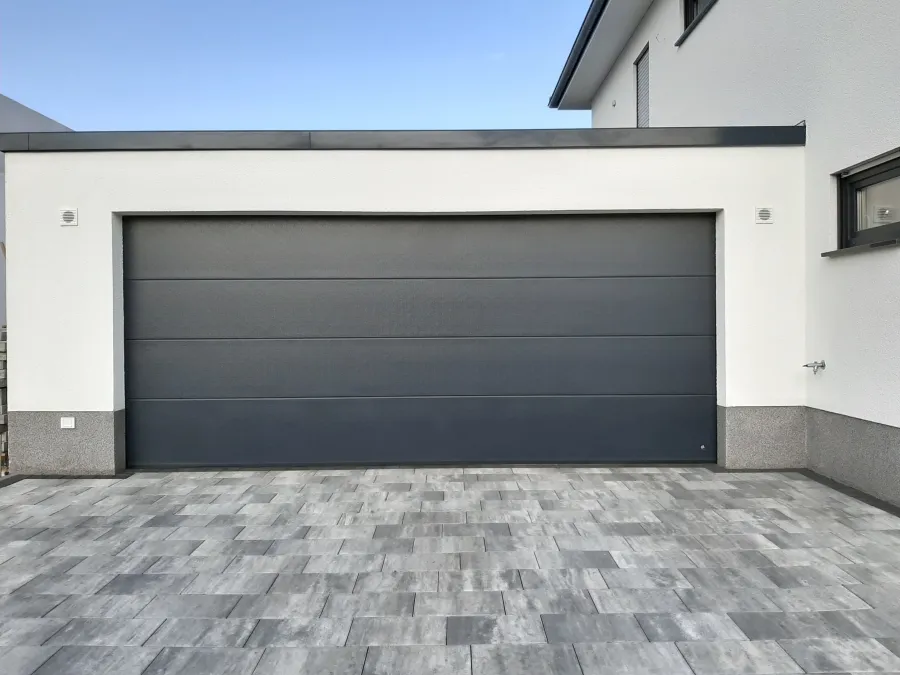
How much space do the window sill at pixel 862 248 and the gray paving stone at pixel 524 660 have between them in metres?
3.43

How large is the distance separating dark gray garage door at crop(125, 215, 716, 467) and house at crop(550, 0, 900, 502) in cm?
57

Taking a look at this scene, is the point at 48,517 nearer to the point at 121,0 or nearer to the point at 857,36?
the point at 857,36

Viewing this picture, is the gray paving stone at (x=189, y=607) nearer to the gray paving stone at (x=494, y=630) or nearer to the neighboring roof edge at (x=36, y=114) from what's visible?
the gray paving stone at (x=494, y=630)

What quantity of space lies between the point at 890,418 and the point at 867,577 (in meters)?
1.53

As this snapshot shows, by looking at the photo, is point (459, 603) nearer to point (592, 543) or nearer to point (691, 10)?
point (592, 543)

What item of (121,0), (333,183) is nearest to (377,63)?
(121,0)

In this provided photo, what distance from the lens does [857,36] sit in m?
3.95

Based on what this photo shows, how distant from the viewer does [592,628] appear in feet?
7.61

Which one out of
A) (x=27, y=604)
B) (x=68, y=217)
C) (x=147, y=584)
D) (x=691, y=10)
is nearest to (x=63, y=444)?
(x=68, y=217)

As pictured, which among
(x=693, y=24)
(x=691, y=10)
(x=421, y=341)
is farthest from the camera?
(x=691, y=10)

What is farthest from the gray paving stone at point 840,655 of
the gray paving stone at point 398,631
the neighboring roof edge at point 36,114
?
the neighboring roof edge at point 36,114

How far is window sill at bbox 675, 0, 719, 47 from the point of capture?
6.45 metres

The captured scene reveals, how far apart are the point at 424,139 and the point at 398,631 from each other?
12.3 ft

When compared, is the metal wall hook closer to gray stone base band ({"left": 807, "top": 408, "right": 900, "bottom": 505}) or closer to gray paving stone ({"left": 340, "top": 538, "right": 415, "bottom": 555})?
gray stone base band ({"left": 807, "top": 408, "right": 900, "bottom": 505})
